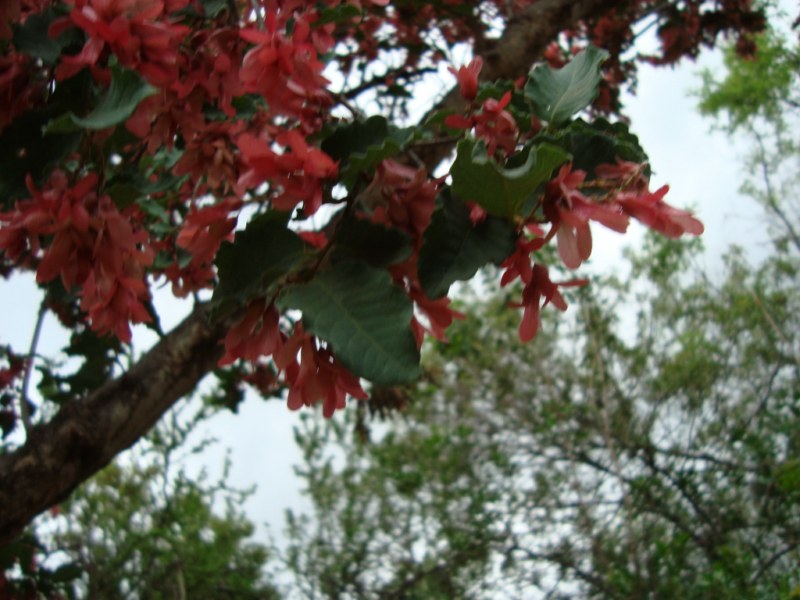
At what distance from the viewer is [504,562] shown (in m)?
4.18

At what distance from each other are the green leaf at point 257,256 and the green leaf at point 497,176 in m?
0.16

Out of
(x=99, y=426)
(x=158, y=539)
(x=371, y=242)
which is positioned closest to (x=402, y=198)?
(x=371, y=242)

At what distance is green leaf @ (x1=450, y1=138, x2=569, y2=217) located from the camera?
0.59m

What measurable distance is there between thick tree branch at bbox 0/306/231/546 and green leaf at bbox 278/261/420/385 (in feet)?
2.42

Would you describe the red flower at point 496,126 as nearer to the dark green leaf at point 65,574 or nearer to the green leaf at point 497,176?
the green leaf at point 497,176

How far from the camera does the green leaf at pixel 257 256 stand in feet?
2.28

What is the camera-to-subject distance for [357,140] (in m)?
0.76

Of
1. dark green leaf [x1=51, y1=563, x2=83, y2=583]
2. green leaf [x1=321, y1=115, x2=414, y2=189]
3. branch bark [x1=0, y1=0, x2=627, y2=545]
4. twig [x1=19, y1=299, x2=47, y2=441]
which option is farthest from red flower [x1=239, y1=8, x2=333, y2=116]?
dark green leaf [x1=51, y1=563, x2=83, y2=583]

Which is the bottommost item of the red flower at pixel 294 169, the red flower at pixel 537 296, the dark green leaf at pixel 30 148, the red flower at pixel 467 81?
the red flower at pixel 537 296

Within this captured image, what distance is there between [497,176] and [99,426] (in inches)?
47.8

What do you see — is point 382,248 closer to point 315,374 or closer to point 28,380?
point 315,374

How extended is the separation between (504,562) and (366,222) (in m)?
3.81

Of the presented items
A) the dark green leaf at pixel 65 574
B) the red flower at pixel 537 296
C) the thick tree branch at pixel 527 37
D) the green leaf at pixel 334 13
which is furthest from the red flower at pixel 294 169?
the dark green leaf at pixel 65 574

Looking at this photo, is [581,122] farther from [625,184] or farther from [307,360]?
[307,360]
